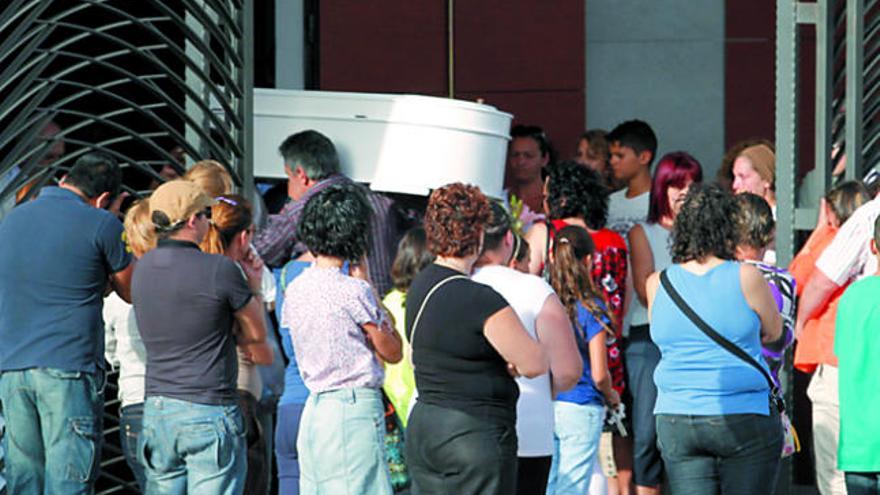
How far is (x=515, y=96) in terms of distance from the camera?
9805 mm

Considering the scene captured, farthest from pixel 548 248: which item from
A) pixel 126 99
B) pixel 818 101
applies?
pixel 126 99

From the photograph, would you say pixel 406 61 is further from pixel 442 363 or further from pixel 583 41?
pixel 442 363

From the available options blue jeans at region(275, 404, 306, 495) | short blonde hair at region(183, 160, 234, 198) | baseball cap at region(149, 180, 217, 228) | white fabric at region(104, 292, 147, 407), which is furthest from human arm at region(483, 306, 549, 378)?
short blonde hair at region(183, 160, 234, 198)

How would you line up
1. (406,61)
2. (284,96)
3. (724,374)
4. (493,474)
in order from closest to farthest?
(493,474)
(724,374)
(284,96)
(406,61)

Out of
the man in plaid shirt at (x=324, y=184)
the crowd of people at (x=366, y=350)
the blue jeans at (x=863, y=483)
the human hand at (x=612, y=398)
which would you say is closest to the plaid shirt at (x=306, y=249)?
the man in plaid shirt at (x=324, y=184)

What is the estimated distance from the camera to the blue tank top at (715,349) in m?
5.24

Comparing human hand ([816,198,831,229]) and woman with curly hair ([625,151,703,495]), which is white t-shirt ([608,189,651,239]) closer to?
woman with curly hair ([625,151,703,495])

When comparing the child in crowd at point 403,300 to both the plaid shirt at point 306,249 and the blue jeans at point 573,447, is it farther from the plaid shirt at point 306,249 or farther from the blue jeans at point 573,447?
the plaid shirt at point 306,249

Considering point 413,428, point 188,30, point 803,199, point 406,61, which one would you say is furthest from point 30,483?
point 406,61

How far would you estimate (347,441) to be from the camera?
5.27 meters

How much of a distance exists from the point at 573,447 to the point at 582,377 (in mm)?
283

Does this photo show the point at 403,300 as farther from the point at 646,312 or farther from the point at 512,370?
the point at 646,312

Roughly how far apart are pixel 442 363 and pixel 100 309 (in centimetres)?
155

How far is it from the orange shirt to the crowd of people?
55cm
